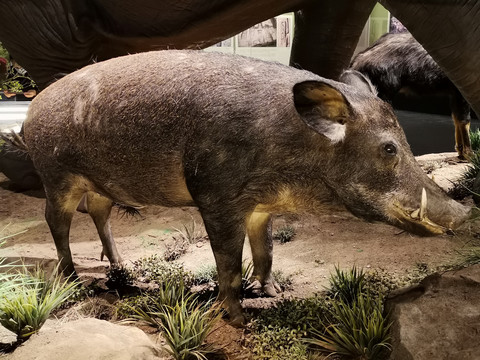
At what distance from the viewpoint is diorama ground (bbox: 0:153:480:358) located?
3.65 metres

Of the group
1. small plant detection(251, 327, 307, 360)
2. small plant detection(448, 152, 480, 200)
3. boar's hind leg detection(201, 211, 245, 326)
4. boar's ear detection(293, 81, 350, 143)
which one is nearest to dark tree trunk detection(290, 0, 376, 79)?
small plant detection(448, 152, 480, 200)

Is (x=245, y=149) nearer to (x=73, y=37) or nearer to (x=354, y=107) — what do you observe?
(x=354, y=107)

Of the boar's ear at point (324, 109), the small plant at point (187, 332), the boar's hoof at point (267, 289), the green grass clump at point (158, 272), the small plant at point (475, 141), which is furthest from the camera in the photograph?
the small plant at point (475, 141)

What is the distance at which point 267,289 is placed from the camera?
332 centimetres

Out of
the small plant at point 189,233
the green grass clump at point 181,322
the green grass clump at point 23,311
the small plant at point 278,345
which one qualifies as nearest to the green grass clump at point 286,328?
the small plant at point 278,345

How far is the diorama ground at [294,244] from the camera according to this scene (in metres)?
3.65

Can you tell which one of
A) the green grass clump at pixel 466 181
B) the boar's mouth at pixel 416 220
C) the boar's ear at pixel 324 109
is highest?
the boar's ear at pixel 324 109

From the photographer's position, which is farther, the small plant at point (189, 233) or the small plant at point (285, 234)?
the small plant at point (189, 233)

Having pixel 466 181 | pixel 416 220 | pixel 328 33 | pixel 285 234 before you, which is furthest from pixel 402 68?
pixel 416 220

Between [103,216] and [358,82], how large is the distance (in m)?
1.90

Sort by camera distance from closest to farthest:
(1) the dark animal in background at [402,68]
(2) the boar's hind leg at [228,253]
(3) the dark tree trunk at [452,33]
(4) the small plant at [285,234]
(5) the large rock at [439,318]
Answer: (5) the large rock at [439,318] < (2) the boar's hind leg at [228,253] < (3) the dark tree trunk at [452,33] < (4) the small plant at [285,234] < (1) the dark animal in background at [402,68]

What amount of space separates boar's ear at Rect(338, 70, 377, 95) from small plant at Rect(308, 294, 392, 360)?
102 cm

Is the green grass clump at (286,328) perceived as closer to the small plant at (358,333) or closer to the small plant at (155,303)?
the small plant at (358,333)

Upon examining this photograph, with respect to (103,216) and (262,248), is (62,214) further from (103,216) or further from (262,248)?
(262,248)
